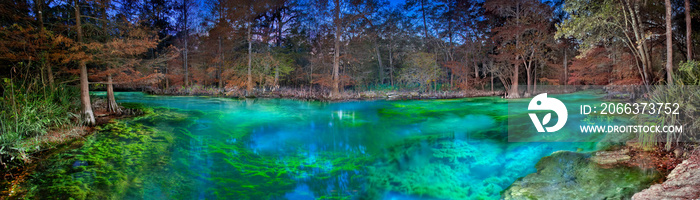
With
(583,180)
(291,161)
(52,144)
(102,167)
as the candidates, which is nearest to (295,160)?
(291,161)

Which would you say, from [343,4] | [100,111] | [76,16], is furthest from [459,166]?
[343,4]

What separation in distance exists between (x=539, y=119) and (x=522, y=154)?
4.78 m

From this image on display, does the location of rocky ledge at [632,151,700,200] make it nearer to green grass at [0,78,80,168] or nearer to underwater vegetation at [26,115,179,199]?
underwater vegetation at [26,115,179,199]

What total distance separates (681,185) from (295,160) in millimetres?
5786

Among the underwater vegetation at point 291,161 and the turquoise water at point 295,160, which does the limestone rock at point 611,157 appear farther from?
the turquoise water at point 295,160

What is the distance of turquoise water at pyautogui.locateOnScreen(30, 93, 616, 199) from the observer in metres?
4.73

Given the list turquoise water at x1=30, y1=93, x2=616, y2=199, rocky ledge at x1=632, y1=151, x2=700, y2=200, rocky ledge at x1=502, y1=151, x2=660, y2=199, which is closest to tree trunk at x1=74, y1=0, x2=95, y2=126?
turquoise water at x1=30, y1=93, x2=616, y2=199

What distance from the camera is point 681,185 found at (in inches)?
131

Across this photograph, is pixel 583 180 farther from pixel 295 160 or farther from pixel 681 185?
pixel 295 160

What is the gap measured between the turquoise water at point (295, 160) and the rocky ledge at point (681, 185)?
1733mm

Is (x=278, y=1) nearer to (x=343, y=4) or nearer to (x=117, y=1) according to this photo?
(x=343, y=4)

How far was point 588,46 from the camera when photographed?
889 centimetres

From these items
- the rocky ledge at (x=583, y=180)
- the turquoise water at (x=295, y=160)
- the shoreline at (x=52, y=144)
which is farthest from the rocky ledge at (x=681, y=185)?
the shoreline at (x=52, y=144)

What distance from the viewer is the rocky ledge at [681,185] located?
118 inches
